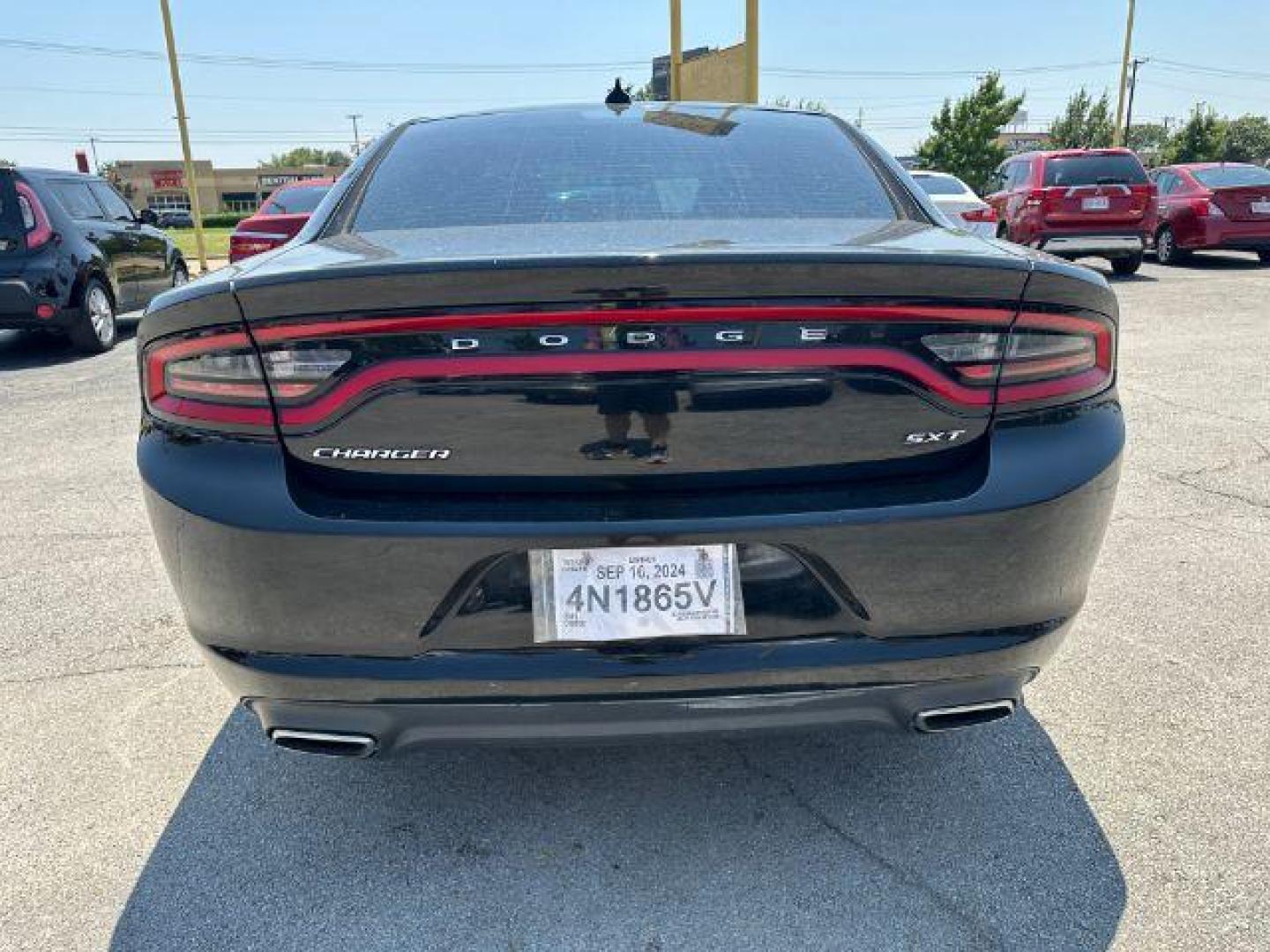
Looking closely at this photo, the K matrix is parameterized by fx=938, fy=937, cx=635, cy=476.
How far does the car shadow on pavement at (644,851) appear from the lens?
6.06 feet

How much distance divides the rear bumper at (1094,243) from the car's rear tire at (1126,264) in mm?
537

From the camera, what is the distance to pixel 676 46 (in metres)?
11.4

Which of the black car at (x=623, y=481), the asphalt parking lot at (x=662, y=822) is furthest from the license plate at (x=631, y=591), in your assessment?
the asphalt parking lot at (x=662, y=822)

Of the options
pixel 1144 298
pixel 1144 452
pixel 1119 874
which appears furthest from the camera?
pixel 1144 298

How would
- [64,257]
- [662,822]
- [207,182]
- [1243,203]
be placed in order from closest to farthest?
[662,822] → [64,257] → [1243,203] → [207,182]

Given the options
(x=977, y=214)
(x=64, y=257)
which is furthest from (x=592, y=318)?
(x=64, y=257)

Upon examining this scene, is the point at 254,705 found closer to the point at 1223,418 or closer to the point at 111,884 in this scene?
the point at 111,884

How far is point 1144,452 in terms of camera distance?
5043 millimetres

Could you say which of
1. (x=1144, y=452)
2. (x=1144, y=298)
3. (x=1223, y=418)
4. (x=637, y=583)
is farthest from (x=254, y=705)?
(x=1144, y=298)

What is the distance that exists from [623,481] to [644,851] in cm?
92

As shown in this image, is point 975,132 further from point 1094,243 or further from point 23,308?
point 23,308

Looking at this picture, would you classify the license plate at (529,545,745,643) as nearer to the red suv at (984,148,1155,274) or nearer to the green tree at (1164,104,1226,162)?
the red suv at (984,148,1155,274)

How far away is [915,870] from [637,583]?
0.94 metres

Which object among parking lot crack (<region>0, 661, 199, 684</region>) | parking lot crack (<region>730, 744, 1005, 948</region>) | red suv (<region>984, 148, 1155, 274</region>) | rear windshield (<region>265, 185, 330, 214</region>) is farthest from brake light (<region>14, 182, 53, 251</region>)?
red suv (<region>984, 148, 1155, 274</region>)
